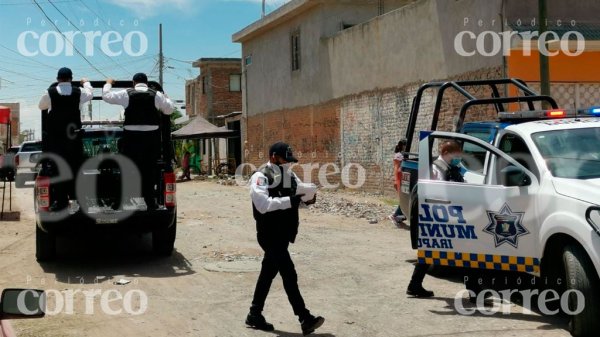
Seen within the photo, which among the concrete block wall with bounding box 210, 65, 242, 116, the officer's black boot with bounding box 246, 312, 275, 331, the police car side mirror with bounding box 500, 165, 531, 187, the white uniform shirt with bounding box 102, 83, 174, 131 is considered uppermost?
the concrete block wall with bounding box 210, 65, 242, 116

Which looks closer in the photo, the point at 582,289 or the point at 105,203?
the point at 582,289

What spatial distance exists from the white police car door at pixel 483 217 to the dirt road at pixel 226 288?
570 millimetres

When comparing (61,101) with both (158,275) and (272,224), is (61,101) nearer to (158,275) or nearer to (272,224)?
(158,275)

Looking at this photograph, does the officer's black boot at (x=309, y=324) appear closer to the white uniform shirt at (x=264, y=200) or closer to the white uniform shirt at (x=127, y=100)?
the white uniform shirt at (x=264, y=200)

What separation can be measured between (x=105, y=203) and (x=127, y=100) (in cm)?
145

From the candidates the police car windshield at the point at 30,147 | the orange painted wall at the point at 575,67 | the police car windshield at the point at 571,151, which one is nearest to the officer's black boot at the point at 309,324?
the police car windshield at the point at 571,151

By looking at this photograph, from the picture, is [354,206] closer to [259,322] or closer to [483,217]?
Result: [483,217]

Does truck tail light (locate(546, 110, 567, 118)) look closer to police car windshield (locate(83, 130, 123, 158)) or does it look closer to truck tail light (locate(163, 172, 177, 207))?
truck tail light (locate(163, 172, 177, 207))

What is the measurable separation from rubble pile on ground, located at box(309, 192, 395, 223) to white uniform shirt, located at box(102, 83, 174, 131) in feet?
20.8

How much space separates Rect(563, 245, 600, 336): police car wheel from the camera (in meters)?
5.36

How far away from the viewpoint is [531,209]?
19.9 ft

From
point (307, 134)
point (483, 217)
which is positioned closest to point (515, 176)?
point (483, 217)

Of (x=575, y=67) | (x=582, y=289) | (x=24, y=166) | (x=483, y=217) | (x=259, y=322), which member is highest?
(x=575, y=67)

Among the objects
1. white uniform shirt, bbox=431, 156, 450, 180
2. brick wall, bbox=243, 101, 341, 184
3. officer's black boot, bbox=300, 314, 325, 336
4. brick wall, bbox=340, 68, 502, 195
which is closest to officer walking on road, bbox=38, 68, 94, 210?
officer's black boot, bbox=300, 314, 325, 336
